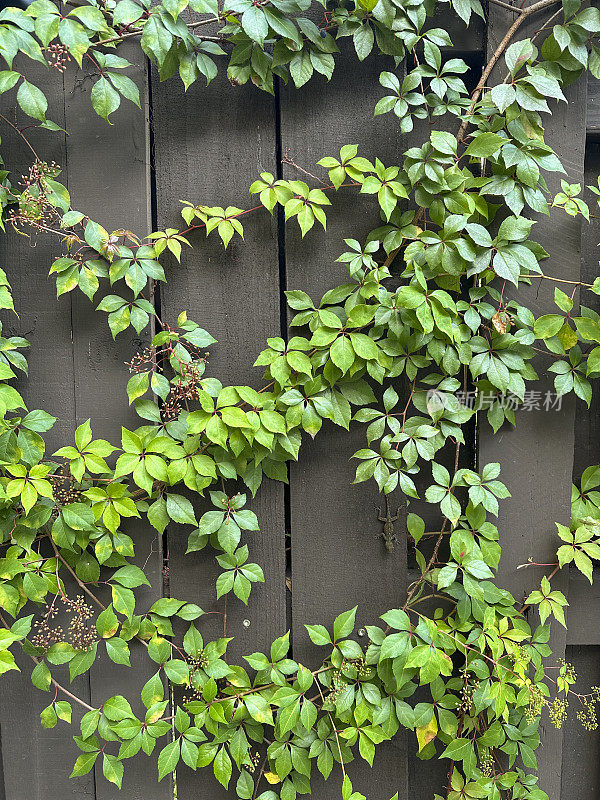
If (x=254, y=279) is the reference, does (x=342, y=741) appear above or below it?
below

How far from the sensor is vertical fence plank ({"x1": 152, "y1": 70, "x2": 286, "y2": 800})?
1.33 m

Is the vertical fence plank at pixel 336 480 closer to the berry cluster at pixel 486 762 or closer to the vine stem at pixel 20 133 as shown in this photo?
the berry cluster at pixel 486 762

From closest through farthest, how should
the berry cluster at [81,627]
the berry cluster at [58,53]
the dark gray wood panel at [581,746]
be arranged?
the berry cluster at [58,53] → the berry cluster at [81,627] → the dark gray wood panel at [581,746]

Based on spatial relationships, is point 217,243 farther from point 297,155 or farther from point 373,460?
point 373,460

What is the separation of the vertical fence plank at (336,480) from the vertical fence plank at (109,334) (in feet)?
1.17

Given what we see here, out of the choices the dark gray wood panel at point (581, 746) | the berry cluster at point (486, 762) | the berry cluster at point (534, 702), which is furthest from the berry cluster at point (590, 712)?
the berry cluster at point (486, 762)

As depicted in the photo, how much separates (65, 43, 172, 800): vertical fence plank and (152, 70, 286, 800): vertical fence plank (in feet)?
0.17

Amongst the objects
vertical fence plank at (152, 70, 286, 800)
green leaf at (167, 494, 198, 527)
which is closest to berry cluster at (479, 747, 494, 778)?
vertical fence plank at (152, 70, 286, 800)

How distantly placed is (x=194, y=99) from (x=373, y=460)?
97 centimetres

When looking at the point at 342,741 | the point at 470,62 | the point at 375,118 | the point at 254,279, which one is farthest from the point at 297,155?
the point at 342,741

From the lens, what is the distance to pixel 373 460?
1321 millimetres

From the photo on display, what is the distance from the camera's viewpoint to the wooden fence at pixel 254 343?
1.33m

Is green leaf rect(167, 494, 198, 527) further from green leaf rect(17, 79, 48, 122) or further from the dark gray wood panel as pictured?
the dark gray wood panel

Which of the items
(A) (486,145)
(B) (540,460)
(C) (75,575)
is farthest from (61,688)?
(A) (486,145)
